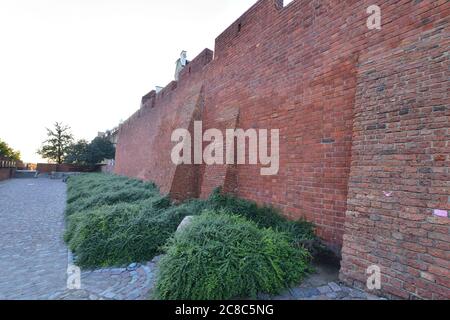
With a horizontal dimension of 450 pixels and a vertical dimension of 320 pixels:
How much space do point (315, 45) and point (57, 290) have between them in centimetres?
531

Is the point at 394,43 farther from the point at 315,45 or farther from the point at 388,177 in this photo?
the point at 388,177

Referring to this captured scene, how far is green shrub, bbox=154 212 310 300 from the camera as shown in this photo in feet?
8.61

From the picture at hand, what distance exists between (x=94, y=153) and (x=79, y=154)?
8.56ft

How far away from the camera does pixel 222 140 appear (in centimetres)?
659

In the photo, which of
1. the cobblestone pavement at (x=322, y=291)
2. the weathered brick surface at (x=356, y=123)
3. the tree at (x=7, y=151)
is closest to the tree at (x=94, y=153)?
the tree at (x=7, y=151)

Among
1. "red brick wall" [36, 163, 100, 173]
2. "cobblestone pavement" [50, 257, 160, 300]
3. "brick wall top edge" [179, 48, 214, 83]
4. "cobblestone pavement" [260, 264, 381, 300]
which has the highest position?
"brick wall top edge" [179, 48, 214, 83]

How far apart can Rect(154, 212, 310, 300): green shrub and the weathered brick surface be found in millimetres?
806

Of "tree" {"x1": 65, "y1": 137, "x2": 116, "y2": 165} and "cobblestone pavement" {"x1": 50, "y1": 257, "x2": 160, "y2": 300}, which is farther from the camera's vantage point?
"tree" {"x1": 65, "y1": 137, "x2": 116, "y2": 165}

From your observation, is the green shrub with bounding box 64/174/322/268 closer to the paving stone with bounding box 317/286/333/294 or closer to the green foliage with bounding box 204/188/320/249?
the green foliage with bounding box 204/188/320/249

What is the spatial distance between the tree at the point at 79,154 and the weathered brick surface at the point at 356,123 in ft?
98.9

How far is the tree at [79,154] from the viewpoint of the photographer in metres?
31.4

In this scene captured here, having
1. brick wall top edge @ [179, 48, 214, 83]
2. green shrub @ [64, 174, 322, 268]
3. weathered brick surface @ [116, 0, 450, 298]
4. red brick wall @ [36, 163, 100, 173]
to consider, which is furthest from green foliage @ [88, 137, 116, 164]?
weathered brick surface @ [116, 0, 450, 298]

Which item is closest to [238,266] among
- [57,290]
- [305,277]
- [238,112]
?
[305,277]

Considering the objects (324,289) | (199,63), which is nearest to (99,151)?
(199,63)
